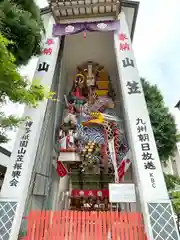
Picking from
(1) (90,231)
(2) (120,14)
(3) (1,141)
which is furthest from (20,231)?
(2) (120,14)

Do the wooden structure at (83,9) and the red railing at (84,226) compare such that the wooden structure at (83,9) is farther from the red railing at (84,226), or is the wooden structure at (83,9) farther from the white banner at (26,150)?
the red railing at (84,226)

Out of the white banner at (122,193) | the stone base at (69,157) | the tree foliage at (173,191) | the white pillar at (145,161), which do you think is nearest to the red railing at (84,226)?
the white pillar at (145,161)

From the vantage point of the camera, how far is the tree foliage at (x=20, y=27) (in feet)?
12.5

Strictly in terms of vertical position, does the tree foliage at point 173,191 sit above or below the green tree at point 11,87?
below

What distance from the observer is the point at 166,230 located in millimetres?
3506

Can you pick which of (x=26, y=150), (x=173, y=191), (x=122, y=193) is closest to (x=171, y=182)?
(x=173, y=191)

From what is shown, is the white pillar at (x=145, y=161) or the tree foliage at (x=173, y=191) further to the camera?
the tree foliage at (x=173, y=191)

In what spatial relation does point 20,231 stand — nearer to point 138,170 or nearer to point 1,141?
point 1,141

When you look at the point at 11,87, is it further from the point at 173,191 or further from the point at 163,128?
the point at 173,191

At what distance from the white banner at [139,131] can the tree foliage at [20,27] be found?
232cm

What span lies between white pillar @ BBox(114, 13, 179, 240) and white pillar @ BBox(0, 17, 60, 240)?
211cm

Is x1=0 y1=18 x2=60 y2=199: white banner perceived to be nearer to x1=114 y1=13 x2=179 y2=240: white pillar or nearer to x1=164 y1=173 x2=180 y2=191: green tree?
x1=114 y1=13 x2=179 y2=240: white pillar

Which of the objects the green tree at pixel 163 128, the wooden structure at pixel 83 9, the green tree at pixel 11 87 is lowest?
the green tree at pixel 11 87

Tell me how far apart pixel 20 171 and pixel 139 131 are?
2.69 m
